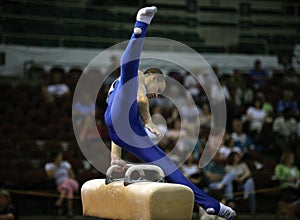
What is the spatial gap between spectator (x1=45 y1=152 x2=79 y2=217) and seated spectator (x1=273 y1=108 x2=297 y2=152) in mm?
4144

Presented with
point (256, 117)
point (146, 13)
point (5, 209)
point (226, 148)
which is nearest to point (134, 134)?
point (146, 13)

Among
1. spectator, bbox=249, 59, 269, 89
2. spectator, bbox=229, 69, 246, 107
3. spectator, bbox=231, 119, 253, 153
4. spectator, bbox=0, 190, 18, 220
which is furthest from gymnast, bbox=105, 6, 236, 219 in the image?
spectator, bbox=249, 59, 269, 89

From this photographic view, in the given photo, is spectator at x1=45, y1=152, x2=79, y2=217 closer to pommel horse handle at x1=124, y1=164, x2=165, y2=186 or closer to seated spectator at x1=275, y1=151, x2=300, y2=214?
seated spectator at x1=275, y1=151, x2=300, y2=214

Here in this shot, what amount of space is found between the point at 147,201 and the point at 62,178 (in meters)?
5.52

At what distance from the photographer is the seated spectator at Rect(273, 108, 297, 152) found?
39.4 feet

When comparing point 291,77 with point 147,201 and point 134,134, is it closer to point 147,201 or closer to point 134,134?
point 134,134

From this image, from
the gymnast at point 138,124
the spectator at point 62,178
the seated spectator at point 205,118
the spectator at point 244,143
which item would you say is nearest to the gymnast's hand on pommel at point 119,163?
the gymnast at point 138,124

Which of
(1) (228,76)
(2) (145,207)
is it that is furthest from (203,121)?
(2) (145,207)

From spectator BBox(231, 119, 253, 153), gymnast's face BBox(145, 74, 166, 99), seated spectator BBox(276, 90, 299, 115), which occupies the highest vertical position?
gymnast's face BBox(145, 74, 166, 99)

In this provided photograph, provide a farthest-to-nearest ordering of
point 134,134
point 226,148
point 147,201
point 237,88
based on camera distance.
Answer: point 237,88
point 226,148
point 134,134
point 147,201

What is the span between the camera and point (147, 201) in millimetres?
4547

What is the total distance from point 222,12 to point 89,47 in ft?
15.1

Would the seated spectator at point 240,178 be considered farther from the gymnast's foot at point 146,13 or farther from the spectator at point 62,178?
the gymnast's foot at point 146,13

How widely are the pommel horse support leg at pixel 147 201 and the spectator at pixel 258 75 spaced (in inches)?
388
